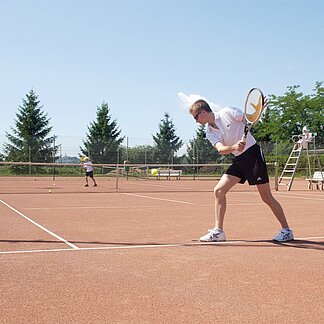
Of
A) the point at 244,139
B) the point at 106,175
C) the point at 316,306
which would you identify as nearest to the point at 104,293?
the point at 316,306

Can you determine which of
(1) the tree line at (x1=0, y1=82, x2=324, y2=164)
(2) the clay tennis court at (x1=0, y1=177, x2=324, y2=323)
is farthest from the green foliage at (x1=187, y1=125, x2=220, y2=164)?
(2) the clay tennis court at (x1=0, y1=177, x2=324, y2=323)

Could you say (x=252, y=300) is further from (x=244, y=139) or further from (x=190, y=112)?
(x=190, y=112)

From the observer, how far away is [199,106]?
5.30 m

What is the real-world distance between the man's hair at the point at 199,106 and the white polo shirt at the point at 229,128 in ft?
Result: 0.40

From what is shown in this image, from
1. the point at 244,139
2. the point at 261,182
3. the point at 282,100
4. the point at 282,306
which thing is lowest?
the point at 282,306

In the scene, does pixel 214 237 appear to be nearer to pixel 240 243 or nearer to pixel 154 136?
pixel 240 243

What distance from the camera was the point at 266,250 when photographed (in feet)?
16.0

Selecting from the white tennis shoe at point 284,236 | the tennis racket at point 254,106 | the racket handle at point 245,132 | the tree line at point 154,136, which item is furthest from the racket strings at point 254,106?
the tree line at point 154,136

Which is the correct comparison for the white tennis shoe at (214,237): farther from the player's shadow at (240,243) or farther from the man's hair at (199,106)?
the man's hair at (199,106)

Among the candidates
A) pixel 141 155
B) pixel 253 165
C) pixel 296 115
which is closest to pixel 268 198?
pixel 253 165

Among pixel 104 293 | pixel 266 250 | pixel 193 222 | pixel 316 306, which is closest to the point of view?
pixel 316 306

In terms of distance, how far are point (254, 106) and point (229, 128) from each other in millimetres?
835

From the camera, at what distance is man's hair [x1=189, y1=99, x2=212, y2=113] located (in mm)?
5297

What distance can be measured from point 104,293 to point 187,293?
1.83ft
